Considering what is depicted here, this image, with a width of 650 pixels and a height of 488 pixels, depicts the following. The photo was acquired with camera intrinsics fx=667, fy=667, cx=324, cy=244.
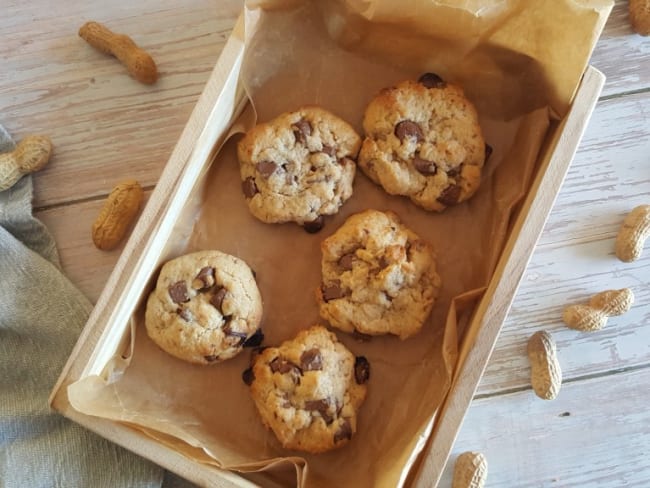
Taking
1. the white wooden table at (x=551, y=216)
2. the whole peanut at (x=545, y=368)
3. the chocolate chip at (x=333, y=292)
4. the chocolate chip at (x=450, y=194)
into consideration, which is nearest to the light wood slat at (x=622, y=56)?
the white wooden table at (x=551, y=216)

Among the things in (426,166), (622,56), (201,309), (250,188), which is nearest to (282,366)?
(201,309)

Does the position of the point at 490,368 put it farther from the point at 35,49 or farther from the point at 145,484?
the point at 35,49

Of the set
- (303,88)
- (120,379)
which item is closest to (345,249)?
(303,88)

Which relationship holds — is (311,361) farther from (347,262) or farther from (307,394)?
(347,262)

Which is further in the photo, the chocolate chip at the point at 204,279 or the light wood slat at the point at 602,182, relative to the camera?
the light wood slat at the point at 602,182

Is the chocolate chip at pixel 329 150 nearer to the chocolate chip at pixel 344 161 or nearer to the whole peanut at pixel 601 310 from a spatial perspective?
the chocolate chip at pixel 344 161

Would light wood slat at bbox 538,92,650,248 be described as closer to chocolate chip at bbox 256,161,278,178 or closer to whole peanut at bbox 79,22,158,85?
chocolate chip at bbox 256,161,278,178

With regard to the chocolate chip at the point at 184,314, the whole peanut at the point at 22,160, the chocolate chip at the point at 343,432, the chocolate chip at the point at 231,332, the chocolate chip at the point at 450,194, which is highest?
the chocolate chip at the point at 450,194
